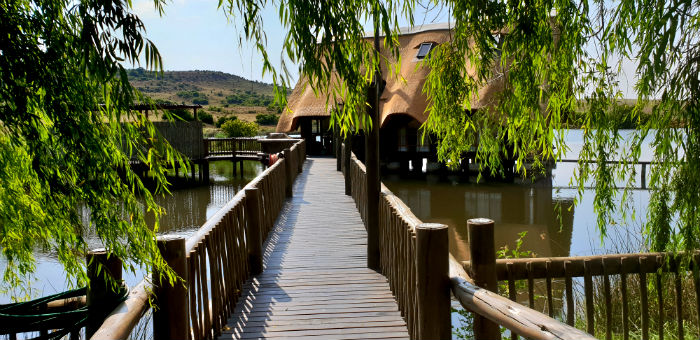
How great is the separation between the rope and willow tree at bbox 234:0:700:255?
137 centimetres

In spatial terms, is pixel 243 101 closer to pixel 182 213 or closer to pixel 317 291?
pixel 182 213

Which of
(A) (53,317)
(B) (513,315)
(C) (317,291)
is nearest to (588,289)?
(B) (513,315)

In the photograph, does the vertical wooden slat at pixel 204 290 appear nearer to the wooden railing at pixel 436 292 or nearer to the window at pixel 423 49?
the wooden railing at pixel 436 292

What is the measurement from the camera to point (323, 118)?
28.4 metres

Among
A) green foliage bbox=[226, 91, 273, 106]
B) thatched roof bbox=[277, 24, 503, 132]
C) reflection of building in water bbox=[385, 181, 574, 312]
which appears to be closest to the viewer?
reflection of building in water bbox=[385, 181, 574, 312]

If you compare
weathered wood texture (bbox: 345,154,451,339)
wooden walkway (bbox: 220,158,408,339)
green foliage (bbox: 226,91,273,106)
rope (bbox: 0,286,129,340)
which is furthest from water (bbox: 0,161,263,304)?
green foliage (bbox: 226,91,273,106)

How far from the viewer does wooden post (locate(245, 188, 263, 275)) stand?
5.96 m

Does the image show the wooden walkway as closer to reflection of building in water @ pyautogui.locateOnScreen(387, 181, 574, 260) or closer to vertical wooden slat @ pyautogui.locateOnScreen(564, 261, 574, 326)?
vertical wooden slat @ pyautogui.locateOnScreen(564, 261, 574, 326)

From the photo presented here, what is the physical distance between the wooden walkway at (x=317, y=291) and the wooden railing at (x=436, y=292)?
0.26 meters

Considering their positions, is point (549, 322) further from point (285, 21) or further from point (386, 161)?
point (386, 161)

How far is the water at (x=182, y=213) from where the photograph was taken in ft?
32.4

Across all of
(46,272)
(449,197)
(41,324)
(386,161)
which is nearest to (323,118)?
(386,161)

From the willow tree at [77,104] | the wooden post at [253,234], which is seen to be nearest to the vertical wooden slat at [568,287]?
the willow tree at [77,104]

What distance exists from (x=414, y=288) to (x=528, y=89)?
1845mm
